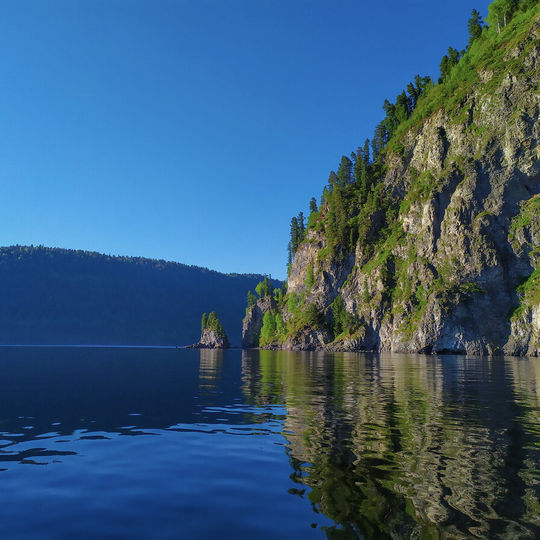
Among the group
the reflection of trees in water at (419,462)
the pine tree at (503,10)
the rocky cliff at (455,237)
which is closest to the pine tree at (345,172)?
the rocky cliff at (455,237)

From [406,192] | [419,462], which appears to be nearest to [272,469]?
[419,462]

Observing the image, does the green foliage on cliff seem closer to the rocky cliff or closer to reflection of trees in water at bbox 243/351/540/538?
the rocky cliff

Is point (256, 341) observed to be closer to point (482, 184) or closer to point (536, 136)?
point (482, 184)

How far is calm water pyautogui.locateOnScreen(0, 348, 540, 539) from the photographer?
341 inches

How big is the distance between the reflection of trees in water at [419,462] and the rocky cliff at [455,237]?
284 ft

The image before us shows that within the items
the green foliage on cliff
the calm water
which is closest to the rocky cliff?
the green foliage on cliff

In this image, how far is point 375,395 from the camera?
28297 mm

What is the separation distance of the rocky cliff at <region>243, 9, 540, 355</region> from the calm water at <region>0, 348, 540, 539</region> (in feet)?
293

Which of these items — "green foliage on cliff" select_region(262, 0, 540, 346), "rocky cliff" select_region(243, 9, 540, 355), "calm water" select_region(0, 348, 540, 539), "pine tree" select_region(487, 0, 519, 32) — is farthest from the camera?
"pine tree" select_region(487, 0, 519, 32)

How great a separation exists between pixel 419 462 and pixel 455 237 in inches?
4490

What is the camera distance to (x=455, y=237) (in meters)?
117

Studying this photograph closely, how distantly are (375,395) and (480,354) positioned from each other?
8736cm

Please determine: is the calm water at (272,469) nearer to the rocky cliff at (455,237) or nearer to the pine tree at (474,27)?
the rocky cliff at (455,237)

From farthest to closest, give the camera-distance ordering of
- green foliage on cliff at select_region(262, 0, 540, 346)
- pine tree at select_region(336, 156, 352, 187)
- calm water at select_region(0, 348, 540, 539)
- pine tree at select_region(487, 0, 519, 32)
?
pine tree at select_region(336, 156, 352, 187)
pine tree at select_region(487, 0, 519, 32)
green foliage on cliff at select_region(262, 0, 540, 346)
calm water at select_region(0, 348, 540, 539)
